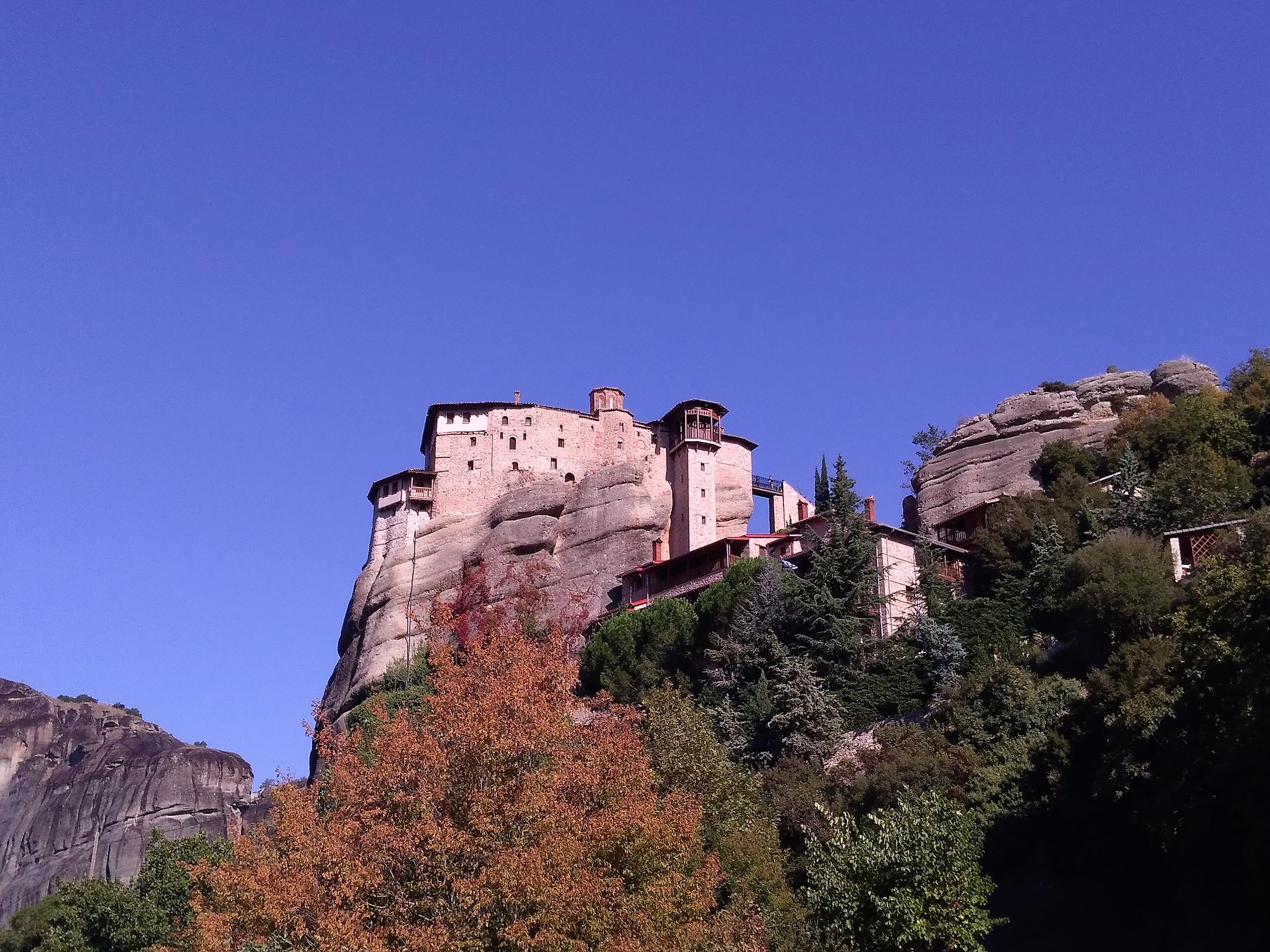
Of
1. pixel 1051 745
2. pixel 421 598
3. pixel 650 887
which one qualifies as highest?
pixel 421 598

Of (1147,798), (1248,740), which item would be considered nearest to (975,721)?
(1147,798)

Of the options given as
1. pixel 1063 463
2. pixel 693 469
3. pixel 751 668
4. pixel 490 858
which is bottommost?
pixel 490 858

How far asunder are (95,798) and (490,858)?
250 feet

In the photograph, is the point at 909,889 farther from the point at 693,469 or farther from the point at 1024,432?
the point at 693,469

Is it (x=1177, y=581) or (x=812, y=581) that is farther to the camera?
(x=812, y=581)

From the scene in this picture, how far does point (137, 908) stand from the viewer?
46094 millimetres

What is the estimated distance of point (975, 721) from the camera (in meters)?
38.6

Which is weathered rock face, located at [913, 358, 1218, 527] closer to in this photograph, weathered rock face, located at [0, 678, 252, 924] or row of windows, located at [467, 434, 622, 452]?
row of windows, located at [467, 434, 622, 452]

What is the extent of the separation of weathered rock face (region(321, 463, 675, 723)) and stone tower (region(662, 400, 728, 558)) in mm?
1027

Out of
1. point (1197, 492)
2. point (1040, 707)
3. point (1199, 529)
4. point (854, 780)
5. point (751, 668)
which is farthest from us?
point (751, 668)

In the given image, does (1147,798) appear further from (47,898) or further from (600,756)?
(47,898)

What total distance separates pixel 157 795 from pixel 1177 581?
69767 mm

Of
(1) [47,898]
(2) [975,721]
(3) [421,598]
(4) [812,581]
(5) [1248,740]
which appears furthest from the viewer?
(3) [421,598]

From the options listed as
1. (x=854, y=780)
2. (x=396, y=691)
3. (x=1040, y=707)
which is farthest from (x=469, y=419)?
(x=1040, y=707)
